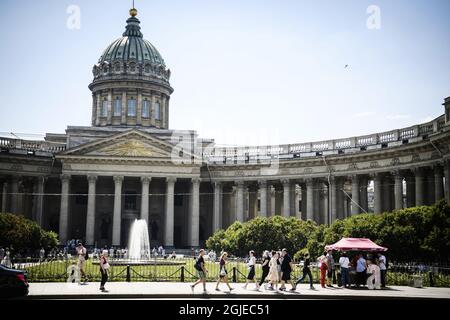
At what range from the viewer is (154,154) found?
75.8 m

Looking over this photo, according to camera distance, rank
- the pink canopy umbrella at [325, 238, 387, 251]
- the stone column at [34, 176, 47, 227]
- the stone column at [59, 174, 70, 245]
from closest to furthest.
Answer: the pink canopy umbrella at [325, 238, 387, 251] → the stone column at [59, 174, 70, 245] → the stone column at [34, 176, 47, 227]

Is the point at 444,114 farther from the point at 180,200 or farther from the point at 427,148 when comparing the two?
the point at 180,200

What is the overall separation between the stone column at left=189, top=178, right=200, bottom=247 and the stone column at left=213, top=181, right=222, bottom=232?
2643 millimetres

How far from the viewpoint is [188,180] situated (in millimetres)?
77688

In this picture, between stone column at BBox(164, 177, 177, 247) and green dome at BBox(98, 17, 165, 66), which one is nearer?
stone column at BBox(164, 177, 177, 247)

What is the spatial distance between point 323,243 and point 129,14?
72819 millimetres

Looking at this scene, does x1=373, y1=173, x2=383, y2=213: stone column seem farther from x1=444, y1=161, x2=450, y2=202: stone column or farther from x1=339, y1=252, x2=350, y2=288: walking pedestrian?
x1=339, y1=252, x2=350, y2=288: walking pedestrian

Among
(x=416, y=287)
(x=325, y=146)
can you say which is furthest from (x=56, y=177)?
(x=416, y=287)

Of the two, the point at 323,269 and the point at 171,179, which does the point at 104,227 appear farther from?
the point at 323,269

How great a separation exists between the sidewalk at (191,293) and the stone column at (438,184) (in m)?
25.0

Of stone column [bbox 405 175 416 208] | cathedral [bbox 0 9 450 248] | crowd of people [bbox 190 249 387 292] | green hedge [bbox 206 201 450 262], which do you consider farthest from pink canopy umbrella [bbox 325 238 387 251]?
stone column [bbox 405 175 416 208]

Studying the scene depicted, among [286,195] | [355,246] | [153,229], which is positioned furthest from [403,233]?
[153,229]

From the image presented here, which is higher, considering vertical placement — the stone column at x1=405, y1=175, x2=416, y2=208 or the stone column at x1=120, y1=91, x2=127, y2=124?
the stone column at x1=120, y1=91, x2=127, y2=124

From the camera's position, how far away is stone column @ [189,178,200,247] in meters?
75.6
